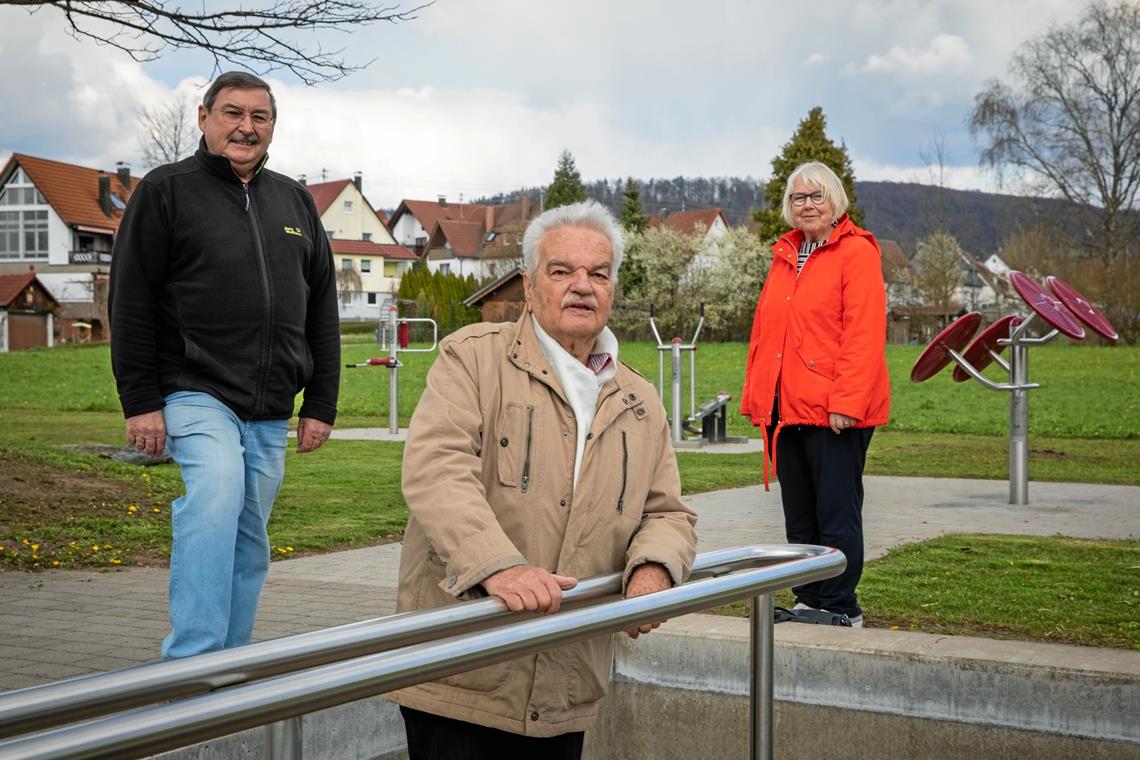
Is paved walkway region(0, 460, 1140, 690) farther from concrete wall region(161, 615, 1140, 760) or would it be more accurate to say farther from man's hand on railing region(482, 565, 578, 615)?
man's hand on railing region(482, 565, 578, 615)

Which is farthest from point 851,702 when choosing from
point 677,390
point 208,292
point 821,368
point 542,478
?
point 677,390

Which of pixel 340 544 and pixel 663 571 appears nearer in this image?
pixel 663 571

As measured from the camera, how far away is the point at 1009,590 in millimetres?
6539

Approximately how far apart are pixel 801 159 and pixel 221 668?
63206mm

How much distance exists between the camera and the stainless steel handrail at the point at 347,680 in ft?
5.23

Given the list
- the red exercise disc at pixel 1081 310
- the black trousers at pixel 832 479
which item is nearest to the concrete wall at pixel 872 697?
the black trousers at pixel 832 479

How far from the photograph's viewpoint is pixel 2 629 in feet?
18.0

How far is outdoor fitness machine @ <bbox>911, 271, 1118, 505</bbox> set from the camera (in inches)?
404

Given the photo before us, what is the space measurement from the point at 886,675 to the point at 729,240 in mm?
59307

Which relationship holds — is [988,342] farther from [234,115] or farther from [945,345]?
[234,115]

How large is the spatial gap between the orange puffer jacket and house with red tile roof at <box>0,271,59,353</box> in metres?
56.1

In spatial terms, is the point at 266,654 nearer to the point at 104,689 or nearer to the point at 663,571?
the point at 104,689

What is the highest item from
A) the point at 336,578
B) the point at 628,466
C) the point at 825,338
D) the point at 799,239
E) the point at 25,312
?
the point at 25,312

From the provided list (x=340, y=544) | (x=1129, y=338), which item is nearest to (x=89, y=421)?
(x=340, y=544)
